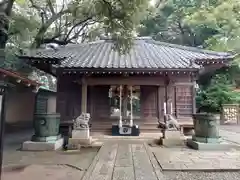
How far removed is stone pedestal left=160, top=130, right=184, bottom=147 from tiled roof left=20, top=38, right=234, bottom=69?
2339 millimetres

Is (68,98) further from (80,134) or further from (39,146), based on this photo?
(39,146)

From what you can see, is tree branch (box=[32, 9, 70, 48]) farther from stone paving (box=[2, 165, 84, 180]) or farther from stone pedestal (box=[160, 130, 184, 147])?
stone paving (box=[2, 165, 84, 180])

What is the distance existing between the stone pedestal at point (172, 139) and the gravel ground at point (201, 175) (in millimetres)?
3017

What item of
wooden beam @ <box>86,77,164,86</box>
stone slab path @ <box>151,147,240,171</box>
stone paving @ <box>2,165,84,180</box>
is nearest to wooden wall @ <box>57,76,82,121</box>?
wooden beam @ <box>86,77,164,86</box>

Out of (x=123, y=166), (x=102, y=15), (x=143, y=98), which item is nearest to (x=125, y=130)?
(x=143, y=98)

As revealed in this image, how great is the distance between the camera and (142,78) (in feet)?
29.5

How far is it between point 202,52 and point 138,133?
457cm

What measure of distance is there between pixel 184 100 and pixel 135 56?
280 centimetres

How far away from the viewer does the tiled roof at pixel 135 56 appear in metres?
8.69

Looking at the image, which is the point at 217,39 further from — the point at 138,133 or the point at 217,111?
the point at 138,133

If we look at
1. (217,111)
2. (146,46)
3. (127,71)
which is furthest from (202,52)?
(217,111)

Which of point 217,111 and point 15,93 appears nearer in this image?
point 15,93

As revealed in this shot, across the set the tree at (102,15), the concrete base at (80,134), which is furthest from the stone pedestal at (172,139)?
the tree at (102,15)

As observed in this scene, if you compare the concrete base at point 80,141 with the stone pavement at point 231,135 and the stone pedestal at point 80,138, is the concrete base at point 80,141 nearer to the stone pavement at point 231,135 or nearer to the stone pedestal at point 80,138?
the stone pedestal at point 80,138
